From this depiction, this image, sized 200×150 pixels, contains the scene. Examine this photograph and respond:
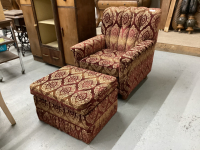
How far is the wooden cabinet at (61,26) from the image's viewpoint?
7.04 feet

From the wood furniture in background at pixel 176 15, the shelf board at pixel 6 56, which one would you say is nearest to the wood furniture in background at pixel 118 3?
the wood furniture in background at pixel 176 15

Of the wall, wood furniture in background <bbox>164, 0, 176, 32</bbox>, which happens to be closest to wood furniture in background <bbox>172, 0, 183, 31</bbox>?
wood furniture in background <bbox>164, 0, 176, 32</bbox>

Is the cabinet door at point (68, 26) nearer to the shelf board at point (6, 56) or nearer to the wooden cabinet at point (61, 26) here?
the wooden cabinet at point (61, 26)

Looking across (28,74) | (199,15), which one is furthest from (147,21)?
(199,15)

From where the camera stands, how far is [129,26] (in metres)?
2.09

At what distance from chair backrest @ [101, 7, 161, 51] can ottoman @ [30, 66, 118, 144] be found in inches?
30.6

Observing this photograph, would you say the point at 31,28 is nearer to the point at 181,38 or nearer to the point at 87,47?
the point at 87,47

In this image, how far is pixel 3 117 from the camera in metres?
1.73

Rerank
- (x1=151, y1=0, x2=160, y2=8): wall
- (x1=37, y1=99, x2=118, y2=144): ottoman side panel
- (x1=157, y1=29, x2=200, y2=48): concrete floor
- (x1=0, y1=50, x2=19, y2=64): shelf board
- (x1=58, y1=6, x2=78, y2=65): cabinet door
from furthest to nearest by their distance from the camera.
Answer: (x1=151, y1=0, x2=160, y2=8): wall, (x1=157, y1=29, x2=200, y2=48): concrete floor, (x1=0, y1=50, x2=19, y2=64): shelf board, (x1=58, y1=6, x2=78, y2=65): cabinet door, (x1=37, y1=99, x2=118, y2=144): ottoman side panel

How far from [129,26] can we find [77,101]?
51.0 inches

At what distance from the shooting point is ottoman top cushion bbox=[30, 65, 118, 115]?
1.24m

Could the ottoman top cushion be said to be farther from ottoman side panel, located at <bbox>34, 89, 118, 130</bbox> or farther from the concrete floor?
the concrete floor

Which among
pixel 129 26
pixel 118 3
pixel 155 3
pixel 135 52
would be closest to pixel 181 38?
pixel 155 3

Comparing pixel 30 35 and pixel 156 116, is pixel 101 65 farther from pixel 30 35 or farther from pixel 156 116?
pixel 30 35
